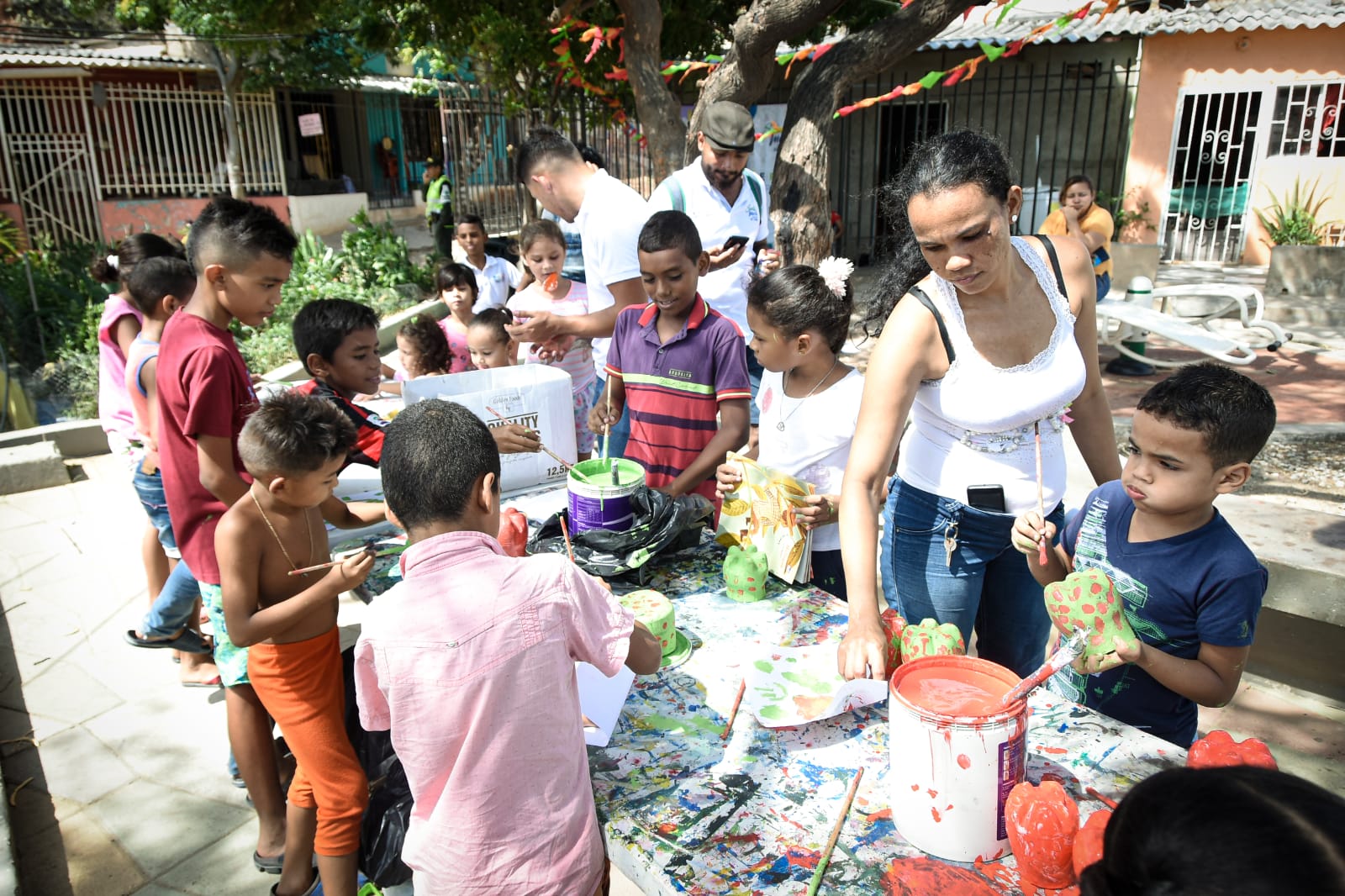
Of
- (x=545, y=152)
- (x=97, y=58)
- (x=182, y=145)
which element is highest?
(x=97, y=58)

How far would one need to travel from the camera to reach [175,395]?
7.34ft

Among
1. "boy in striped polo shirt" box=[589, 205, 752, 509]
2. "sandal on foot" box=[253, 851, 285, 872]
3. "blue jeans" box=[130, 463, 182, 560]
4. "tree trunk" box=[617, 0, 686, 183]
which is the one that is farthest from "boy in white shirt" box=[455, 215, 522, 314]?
"sandal on foot" box=[253, 851, 285, 872]

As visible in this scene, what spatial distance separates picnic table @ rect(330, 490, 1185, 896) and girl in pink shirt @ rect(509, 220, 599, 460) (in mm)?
1784

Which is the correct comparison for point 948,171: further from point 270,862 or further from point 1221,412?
point 270,862

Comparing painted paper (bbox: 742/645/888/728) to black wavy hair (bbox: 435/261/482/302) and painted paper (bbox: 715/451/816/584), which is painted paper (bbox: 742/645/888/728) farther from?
black wavy hair (bbox: 435/261/482/302)

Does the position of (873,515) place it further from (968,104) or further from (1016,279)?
(968,104)

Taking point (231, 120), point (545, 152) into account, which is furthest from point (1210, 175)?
point (231, 120)

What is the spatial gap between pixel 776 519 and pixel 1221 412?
0.95 m

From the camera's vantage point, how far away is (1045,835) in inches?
45.7

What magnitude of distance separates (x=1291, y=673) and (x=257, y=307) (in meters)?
3.91

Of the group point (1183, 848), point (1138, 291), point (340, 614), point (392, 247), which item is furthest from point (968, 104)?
point (1183, 848)

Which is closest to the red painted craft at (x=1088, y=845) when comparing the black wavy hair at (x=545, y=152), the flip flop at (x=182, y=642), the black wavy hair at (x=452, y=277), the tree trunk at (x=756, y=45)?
the black wavy hair at (x=545, y=152)

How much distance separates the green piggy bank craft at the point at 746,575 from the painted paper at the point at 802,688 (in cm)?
24

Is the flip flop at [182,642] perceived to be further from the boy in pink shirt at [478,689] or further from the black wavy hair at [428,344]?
the boy in pink shirt at [478,689]
